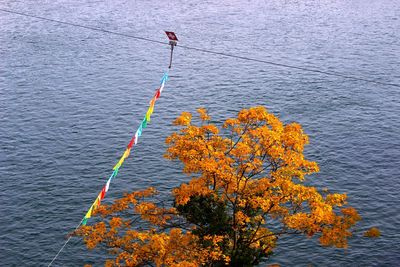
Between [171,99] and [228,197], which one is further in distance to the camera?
[171,99]

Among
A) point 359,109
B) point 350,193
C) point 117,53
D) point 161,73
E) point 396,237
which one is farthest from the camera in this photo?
point 117,53

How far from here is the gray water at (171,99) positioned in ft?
245

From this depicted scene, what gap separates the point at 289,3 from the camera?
7003 inches

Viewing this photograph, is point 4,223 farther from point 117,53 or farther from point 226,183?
point 117,53

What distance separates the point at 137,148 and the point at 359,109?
4044 cm

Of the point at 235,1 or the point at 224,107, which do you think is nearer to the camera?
the point at 224,107

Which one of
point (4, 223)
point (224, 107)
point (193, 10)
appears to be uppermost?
point (193, 10)

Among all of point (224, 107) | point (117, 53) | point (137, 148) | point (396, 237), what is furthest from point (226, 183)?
point (117, 53)

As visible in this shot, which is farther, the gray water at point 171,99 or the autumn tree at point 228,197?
the gray water at point 171,99

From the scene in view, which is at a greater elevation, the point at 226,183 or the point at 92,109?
the point at 226,183

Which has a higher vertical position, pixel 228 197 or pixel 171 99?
pixel 228 197

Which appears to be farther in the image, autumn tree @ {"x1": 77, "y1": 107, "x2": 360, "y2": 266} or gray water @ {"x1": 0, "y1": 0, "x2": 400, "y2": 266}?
gray water @ {"x1": 0, "y1": 0, "x2": 400, "y2": 266}

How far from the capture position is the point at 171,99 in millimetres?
110938

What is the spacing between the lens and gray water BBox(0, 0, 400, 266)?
2936 inches
